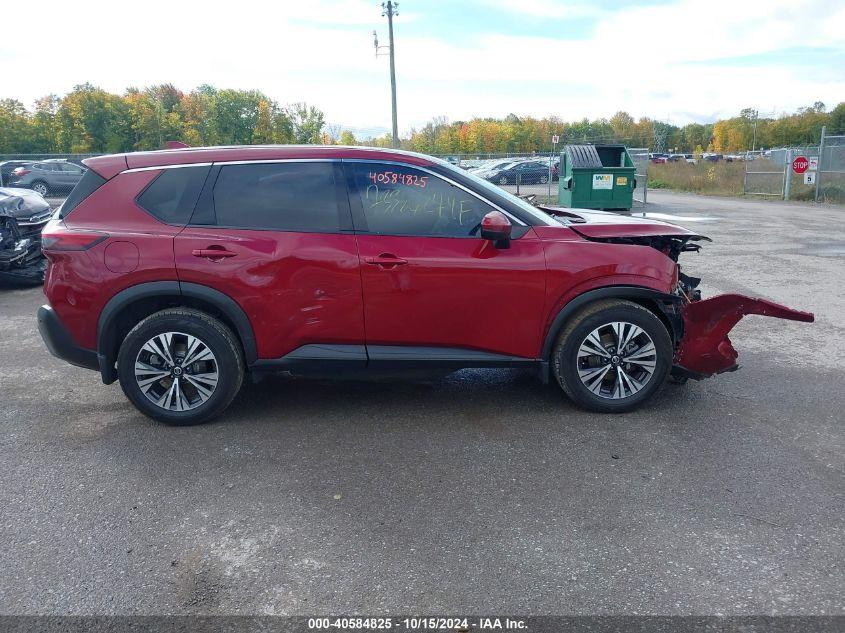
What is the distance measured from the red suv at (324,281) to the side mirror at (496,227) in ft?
0.09

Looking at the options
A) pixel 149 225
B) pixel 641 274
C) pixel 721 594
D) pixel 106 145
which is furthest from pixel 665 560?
pixel 106 145

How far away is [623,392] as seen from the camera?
4594mm

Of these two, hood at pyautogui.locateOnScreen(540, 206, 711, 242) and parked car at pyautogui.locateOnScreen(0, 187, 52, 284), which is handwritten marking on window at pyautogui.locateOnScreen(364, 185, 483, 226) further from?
parked car at pyautogui.locateOnScreen(0, 187, 52, 284)

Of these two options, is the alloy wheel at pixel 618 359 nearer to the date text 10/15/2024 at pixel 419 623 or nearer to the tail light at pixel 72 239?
the date text 10/15/2024 at pixel 419 623

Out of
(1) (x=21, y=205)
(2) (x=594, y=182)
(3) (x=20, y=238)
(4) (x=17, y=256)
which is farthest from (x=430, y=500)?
(2) (x=594, y=182)

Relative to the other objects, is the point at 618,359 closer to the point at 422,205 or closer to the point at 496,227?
the point at 496,227

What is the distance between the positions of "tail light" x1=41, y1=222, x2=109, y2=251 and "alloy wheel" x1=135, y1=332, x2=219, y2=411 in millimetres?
733

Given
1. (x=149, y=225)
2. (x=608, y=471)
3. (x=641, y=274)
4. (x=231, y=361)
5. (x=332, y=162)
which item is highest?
(x=332, y=162)

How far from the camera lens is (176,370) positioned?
445cm

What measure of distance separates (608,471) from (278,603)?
6.61 feet

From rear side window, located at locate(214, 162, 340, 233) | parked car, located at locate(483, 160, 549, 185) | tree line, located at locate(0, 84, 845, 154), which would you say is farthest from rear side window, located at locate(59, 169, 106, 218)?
tree line, located at locate(0, 84, 845, 154)

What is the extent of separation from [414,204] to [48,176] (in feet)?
80.2

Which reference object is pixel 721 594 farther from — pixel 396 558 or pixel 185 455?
pixel 185 455

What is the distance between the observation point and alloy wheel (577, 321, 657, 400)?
450cm
